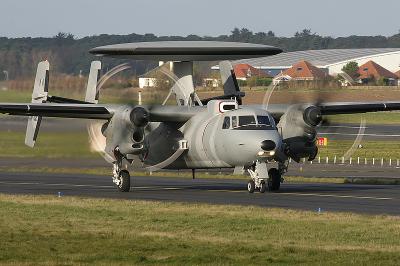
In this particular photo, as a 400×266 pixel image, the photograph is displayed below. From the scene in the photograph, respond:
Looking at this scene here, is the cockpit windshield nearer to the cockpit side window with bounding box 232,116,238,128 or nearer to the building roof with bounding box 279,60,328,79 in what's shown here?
the cockpit side window with bounding box 232,116,238,128

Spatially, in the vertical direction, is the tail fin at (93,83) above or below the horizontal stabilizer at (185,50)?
below

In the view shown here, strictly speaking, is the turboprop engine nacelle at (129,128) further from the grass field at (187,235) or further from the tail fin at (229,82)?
the tail fin at (229,82)

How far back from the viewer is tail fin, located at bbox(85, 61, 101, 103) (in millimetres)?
43459

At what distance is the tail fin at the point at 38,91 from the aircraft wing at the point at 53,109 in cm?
465

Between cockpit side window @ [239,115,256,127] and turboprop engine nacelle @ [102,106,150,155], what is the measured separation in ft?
12.8

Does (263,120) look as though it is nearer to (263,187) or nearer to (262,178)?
(262,178)

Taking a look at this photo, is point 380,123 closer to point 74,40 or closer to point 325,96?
point 74,40

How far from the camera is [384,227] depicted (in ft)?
88.4

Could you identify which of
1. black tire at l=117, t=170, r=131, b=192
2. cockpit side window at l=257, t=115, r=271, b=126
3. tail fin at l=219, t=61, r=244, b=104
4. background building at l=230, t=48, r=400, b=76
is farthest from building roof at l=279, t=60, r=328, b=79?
background building at l=230, t=48, r=400, b=76

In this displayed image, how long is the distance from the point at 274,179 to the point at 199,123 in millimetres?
3779

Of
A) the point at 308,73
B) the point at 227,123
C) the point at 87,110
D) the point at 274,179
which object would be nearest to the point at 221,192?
the point at 274,179

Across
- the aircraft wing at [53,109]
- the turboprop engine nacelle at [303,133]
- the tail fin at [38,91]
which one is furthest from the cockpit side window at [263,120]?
the tail fin at [38,91]

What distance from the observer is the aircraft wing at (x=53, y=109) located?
3866 cm

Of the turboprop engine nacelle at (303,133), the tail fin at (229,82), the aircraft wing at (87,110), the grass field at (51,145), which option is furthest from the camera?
the grass field at (51,145)
